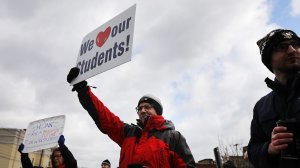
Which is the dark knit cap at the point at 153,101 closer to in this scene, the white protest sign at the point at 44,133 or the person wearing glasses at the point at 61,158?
the person wearing glasses at the point at 61,158

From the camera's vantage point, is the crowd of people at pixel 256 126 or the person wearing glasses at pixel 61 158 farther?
the person wearing glasses at pixel 61 158

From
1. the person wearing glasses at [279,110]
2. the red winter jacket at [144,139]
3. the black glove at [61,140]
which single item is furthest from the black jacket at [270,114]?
the black glove at [61,140]

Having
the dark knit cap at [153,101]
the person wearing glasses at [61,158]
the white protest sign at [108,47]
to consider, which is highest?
the white protest sign at [108,47]

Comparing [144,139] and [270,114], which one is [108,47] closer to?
[144,139]

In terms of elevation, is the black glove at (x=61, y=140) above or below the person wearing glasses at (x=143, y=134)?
above

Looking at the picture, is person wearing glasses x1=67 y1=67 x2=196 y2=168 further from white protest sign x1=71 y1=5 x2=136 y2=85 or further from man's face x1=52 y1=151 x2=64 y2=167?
man's face x1=52 y1=151 x2=64 y2=167

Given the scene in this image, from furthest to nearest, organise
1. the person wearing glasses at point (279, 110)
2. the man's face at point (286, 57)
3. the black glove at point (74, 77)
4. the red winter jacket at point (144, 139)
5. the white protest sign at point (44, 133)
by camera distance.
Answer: the white protest sign at point (44, 133), the black glove at point (74, 77), the red winter jacket at point (144, 139), the man's face at point (286, 57), the person wearing glasses at point (279, 110)

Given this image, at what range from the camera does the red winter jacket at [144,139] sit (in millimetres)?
2879

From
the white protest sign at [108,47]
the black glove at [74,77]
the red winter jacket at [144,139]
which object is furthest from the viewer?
the black glove at [74,77]

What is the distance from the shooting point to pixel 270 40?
7.04ft

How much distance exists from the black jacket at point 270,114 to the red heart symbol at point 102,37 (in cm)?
206

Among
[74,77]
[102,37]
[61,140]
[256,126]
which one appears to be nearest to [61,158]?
[61,140]

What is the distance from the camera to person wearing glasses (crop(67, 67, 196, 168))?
2889 mm

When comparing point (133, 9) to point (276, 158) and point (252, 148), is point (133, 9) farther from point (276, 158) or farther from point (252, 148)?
point (276, 158)
